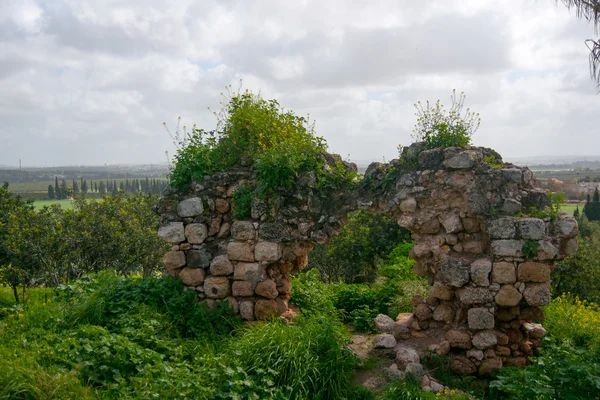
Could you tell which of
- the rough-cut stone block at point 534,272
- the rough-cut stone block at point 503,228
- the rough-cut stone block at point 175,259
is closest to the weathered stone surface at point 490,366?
the rough-cut stone block at point 534,272

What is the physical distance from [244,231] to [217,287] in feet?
3.18

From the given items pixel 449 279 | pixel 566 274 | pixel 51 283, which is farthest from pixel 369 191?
pixel 566 274

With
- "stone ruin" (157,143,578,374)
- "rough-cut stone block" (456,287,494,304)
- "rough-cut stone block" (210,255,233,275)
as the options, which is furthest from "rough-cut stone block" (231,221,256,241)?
"rough-cut stone block" (456,287,494,304)

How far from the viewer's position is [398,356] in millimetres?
6070

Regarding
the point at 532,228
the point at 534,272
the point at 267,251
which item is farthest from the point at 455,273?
→ the point at 267,251

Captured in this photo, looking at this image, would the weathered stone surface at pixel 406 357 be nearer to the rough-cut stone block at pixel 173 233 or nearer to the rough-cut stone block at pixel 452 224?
the rough-cut stone block at pixel 452 224

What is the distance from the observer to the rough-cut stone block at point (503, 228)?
19.2ft

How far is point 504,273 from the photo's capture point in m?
5.89

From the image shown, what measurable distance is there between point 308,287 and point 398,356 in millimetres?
2682

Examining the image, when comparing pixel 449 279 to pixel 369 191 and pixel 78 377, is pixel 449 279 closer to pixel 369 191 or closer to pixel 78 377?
pixel 369 191

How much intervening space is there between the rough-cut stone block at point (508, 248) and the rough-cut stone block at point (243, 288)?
3513mm

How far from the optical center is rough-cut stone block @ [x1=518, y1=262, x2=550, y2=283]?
5.78 meters

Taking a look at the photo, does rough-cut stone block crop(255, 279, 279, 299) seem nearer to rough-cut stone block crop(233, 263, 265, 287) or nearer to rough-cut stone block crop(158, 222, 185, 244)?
rough-cut stone block crop(233, 263, 265, 287)

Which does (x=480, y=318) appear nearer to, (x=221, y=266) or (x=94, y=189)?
(x=221, y=266)
